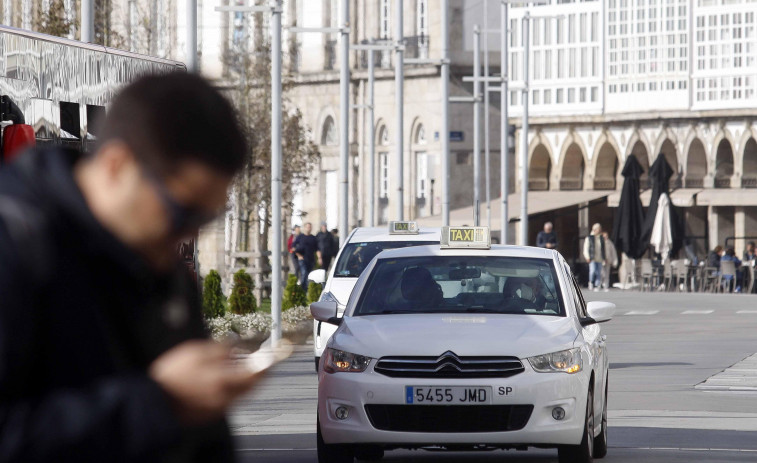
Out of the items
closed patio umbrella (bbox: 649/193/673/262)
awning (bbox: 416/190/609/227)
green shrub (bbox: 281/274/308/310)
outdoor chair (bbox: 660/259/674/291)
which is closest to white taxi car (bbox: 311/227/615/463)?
green shrub (bbox: 281/274/308/310)

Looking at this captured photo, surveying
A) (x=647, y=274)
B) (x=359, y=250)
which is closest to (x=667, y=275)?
(x=647, y=274)

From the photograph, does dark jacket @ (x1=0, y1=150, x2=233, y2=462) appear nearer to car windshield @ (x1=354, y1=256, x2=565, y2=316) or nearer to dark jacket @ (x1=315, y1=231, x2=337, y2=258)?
car windshield @ (x1=354, y1=256, x2=565, y2=316)

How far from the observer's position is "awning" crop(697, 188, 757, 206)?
192ft

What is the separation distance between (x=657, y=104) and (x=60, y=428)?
61605 millimetres

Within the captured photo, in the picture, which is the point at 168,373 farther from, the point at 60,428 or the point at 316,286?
the point at 316,286

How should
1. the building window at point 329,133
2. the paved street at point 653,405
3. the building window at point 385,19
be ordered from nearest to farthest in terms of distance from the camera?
1. the paved street at point 653,405
2. the building window at point 385,19
3. the building window at point 329,133

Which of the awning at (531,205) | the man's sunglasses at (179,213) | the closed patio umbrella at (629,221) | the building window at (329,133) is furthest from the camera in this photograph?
the building window at (329,133)

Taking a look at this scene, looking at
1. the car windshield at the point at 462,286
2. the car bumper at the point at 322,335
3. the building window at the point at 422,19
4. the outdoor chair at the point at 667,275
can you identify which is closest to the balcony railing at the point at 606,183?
the building window at the point at 422,19

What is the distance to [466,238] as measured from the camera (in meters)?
12.7

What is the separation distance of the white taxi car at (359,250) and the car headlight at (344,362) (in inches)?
331

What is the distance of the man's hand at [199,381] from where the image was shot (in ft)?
7.61

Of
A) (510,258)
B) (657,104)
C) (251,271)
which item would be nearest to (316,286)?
(251,271)

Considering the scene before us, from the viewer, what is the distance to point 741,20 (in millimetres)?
58812

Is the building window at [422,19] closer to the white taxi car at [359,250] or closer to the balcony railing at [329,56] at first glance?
the balcony railing at [329,56]
